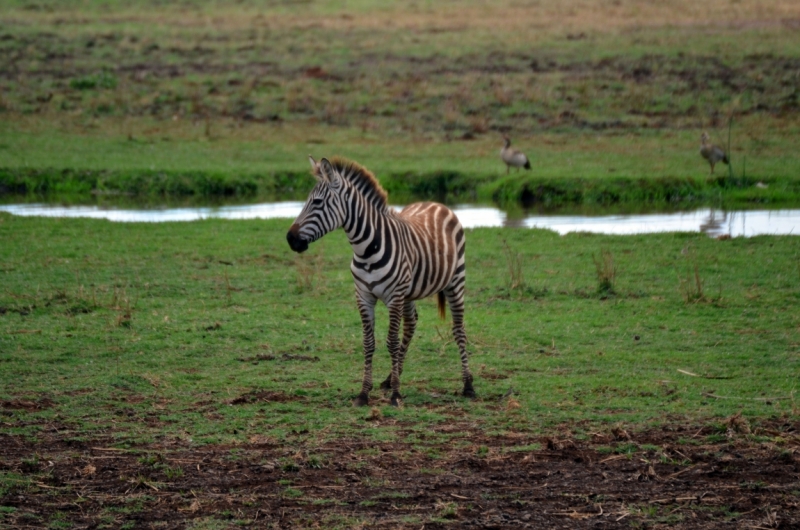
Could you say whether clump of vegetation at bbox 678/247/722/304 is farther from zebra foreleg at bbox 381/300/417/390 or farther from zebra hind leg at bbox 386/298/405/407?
zebra hind leg at bbox 386/298/405/407

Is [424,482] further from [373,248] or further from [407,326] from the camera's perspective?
[407,326]

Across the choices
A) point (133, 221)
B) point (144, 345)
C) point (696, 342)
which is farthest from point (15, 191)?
point (696, 342)

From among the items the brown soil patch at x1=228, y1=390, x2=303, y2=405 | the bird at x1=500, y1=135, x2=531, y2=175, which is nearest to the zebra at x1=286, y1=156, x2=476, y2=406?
the brown soil patch at x1=228, y1=390, x2=303, y2=405

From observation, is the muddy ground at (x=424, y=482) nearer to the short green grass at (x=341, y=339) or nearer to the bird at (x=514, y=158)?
the short green grass at (x=341, y=339)

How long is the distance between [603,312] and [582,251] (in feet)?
10.5

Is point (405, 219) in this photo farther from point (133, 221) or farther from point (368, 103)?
point (368, 103)

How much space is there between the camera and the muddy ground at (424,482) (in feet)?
18.8

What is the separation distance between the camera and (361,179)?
8.53m

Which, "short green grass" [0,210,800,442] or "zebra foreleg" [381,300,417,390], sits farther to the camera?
"zebra foreleg" [381,300,417,390]

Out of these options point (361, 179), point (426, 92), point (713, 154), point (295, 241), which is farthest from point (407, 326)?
point (426, 92)

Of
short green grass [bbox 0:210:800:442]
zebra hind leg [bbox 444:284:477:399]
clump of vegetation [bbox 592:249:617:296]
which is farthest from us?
clump of vegetation [bbox 592:249:617:296]

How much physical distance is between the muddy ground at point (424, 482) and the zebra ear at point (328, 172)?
7.46 feet

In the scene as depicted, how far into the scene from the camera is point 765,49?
32.1 meters

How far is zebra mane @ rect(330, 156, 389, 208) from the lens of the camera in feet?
27.6
